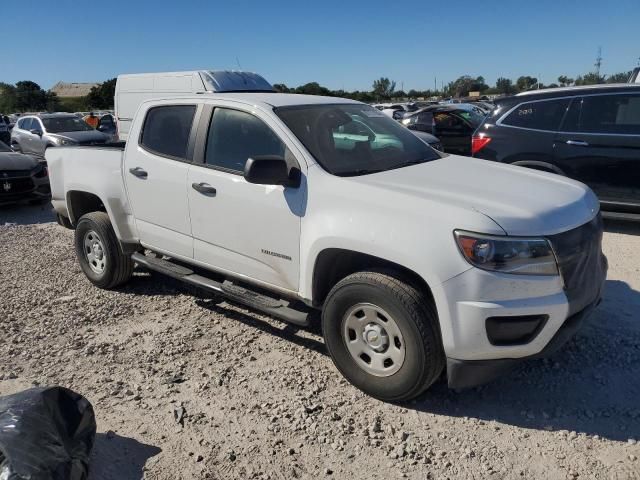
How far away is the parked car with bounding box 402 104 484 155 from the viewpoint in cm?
1307

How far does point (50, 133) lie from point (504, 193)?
15018 millimetres

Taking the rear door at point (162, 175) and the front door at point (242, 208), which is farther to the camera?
the rear door at point (162, 175)

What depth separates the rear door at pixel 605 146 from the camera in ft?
20.7

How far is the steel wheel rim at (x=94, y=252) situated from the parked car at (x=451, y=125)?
9.76 m

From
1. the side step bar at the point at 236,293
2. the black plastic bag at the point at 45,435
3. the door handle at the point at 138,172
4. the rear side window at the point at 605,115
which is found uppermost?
the rear side window at the point at 605,115

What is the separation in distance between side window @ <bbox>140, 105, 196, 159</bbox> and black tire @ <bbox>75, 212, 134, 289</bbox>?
0.96 m

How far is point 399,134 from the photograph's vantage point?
434 centimetres

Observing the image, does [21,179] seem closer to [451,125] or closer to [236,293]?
[236,293]

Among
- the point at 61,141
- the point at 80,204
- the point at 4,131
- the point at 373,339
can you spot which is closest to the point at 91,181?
the point at 80,204

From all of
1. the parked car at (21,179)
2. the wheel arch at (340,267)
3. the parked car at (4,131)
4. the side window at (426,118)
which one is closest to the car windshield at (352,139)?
the wheel arch at (340,267)

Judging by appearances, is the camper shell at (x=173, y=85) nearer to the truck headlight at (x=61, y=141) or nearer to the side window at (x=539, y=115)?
the truck headlight at (x=61, y=141)

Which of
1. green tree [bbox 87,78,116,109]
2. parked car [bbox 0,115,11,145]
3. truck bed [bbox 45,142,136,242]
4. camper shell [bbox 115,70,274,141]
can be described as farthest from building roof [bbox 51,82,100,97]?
truck bed [bbox 45,142,136,242]

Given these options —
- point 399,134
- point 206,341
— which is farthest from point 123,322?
point 399,134

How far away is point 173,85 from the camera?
11.0 meters
